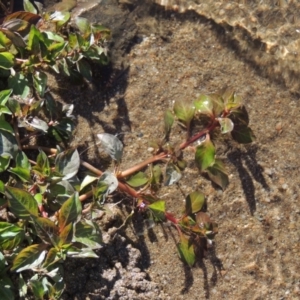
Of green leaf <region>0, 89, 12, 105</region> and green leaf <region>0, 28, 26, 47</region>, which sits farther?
green leaf <region>0, 28, 26, 47</region>

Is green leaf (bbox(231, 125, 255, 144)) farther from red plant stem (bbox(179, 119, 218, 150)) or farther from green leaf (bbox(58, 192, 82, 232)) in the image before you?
green leaf (bbox(58, 192, 82, 232))

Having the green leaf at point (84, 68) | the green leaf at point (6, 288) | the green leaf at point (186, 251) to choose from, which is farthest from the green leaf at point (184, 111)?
the green leaf at point (6, 288)

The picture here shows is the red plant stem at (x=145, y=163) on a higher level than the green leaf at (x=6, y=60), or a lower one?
lower

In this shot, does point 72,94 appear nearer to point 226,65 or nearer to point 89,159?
point 89,159

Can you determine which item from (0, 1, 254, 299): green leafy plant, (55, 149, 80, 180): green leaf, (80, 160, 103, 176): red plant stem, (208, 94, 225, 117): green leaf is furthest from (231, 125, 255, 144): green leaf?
(55, 149, 80, 180): green leaf

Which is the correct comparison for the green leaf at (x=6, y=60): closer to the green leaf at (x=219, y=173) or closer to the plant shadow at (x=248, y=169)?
the green leaf at (x=219, y=173)

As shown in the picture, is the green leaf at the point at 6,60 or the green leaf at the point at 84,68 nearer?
the green leaf at the point at 6,60

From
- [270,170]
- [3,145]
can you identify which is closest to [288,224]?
[270,170]
